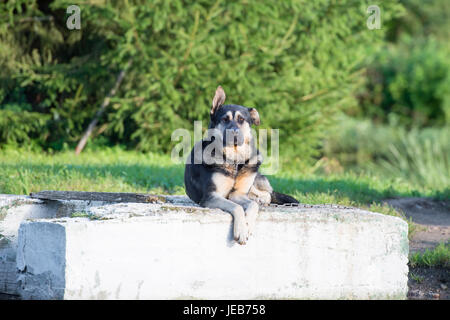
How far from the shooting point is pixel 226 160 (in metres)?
5.68

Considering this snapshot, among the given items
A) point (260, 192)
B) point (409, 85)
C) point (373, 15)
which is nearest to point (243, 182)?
point (260, 192)

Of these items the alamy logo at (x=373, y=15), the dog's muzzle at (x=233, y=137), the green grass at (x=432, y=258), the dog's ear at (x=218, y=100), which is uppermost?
the alamy logo at (x=373, y=15)

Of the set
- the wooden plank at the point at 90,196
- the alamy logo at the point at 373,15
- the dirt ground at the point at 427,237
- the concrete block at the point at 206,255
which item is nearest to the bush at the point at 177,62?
the alamy logo at the point at 373,15

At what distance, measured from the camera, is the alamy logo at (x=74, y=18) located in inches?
465

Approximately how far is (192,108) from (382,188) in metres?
4.15

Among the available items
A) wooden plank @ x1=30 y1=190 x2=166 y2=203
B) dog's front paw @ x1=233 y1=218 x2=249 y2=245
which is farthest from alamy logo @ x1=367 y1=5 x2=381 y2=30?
dog's front paw @ x1=233 y1=218 x2=249 y2=245

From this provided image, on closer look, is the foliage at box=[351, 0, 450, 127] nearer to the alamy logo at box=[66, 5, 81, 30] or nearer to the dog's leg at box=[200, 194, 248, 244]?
the alamy logo at box=[66, 5, 81, 30]

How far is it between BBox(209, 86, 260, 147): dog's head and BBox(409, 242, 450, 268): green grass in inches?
92.3

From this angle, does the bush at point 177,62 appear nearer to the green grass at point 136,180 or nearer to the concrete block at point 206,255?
the green grass at point 136,180

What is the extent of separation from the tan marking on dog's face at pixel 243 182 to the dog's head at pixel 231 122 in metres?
0.30

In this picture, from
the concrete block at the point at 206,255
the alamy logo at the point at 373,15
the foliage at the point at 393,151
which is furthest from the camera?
the foliage at the point at 393,151

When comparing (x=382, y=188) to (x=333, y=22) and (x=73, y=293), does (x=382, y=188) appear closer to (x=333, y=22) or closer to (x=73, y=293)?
(x=333, y=22)

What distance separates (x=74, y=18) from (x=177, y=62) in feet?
7.42

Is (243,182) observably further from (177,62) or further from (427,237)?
(177,62)
